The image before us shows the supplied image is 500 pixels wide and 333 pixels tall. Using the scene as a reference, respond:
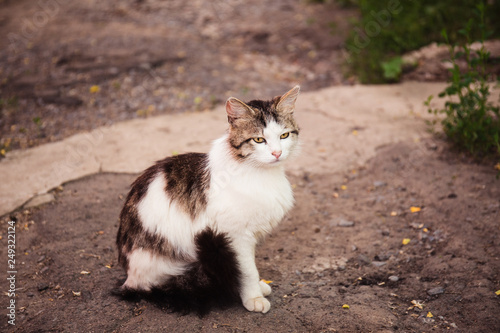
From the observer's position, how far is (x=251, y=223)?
254 cm

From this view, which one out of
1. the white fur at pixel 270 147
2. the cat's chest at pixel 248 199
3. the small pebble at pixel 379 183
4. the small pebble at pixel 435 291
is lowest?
the small pebble at pixel 435 291

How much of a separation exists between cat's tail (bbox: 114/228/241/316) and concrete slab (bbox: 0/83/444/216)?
1.96m

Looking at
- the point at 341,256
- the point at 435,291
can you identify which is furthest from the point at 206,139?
the point at 435,291

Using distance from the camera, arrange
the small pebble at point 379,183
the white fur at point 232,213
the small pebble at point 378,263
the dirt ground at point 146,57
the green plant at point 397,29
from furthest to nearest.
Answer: the green plant at point 397,29 → the dirt ground at point 146,57 → the small pebble at point 379,183 → the small pebble at point 378,263 → the white fur at point 232,213

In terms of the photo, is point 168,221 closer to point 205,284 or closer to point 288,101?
point 205,284

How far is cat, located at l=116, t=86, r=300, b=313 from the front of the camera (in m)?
2.52

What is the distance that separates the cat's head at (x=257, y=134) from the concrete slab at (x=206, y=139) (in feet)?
5.97

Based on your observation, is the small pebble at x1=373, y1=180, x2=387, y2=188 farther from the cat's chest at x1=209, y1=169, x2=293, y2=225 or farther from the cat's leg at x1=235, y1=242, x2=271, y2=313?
the cat's leg at x1=235, y1=242, x2=271, y2=313

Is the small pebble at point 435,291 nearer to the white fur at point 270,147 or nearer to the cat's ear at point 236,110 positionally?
the white fur at point 270,147

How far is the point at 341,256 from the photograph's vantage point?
330 centimetres

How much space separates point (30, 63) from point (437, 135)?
19.7 feet

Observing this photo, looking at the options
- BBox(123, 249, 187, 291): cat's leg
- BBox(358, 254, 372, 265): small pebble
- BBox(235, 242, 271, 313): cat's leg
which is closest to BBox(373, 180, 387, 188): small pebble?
BBox(358, 254, 372, 265): small pebble

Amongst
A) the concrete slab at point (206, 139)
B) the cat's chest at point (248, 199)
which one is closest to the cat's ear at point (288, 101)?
the cat's chest at point (248, 199)

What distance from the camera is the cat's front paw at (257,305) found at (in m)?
2.63
